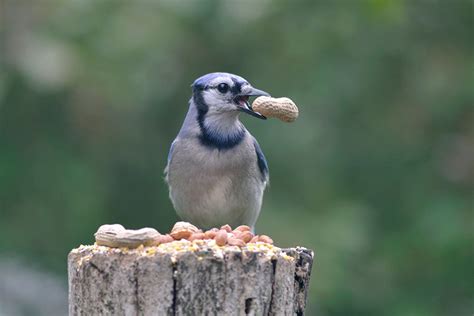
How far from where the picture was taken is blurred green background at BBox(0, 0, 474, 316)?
7152mm

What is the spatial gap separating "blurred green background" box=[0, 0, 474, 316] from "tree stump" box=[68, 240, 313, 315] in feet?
13.3

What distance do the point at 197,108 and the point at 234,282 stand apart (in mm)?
2240

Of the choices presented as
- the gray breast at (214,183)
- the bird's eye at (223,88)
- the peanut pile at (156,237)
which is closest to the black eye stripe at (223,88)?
the bird's eye at (223,88)

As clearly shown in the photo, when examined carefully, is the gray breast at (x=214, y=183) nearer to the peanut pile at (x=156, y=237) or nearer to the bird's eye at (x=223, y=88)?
the bird's eye at (x=223, y=88)

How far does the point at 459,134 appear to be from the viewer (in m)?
7.91

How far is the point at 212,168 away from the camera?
4914 millimetres

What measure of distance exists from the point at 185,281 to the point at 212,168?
2.17 meters

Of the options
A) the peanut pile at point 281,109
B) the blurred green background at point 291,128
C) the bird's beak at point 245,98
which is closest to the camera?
the peanut pile at point 281,109

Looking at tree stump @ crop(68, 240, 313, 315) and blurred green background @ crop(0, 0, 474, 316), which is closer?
tree stump @ crop(68, 240, 313, 315)

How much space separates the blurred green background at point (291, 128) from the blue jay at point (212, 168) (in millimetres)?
2025

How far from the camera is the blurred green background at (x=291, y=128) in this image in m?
7.15

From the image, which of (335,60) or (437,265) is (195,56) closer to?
(335,60)

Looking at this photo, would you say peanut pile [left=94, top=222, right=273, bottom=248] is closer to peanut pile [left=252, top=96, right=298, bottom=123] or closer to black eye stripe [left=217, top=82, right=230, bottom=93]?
peanut pile [left=252, top=96, right=298, bottom=123]

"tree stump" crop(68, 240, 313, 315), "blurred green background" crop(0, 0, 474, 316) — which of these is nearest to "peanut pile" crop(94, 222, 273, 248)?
"tree stump" crop(68, 240, 313, 315)
